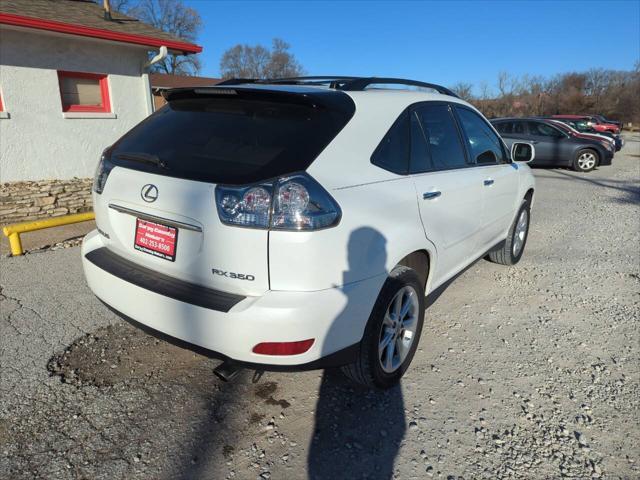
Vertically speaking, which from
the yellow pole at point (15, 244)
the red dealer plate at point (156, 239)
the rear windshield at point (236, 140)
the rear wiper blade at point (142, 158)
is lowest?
the yellow pole at point (15, 244)

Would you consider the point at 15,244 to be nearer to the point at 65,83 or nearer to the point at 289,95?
the point at 65,83

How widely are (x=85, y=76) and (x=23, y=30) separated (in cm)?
120

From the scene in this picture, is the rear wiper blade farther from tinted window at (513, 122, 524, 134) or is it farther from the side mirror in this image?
tinted window at (513, 122, 524, 134)

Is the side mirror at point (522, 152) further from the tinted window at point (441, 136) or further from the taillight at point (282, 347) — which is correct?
the taillight at point (282, 347)

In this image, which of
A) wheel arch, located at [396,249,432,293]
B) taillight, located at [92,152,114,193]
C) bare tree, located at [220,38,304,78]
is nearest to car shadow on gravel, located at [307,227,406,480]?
wheel arch, located at [396,249,432,293]

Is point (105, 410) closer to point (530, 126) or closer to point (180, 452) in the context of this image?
point (180, 452)

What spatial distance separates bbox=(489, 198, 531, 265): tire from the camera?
474 cm

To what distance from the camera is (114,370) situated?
9.50ft

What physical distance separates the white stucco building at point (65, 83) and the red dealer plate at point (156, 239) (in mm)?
5708

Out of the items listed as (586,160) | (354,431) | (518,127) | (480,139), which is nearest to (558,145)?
(586,160)

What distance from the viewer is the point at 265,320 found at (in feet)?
6.48

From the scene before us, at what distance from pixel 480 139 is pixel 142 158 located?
2770 millimetres

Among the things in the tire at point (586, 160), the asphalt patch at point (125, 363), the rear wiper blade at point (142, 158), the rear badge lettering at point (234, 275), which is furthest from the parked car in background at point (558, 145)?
the rear badge lettering at point (234, 275)

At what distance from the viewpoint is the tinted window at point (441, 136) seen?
9.77 ft
